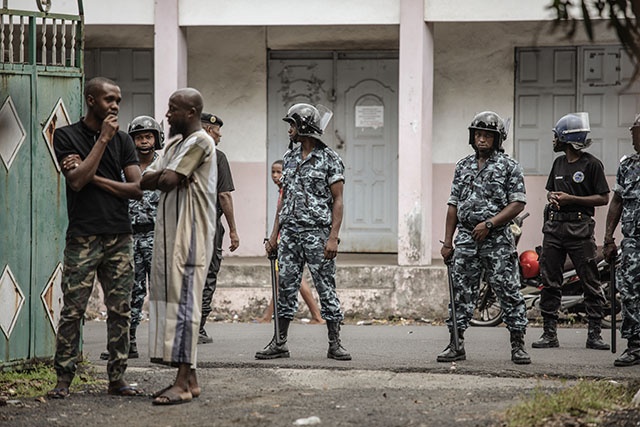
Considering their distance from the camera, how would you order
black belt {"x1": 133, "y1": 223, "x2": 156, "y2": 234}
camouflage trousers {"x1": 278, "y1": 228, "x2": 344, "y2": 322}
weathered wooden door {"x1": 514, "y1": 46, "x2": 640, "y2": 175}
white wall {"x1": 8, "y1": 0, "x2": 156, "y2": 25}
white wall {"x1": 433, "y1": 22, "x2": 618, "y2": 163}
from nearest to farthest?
camouflage trousers {"x1": 278, "y1": 228, "x2": 344, "y2": 322}, black belt {"x1": 133, "y1": 223, "x2": 156, "y2": 234}, white wall {"x1": 8, "y1": 0, "x2": 156, "y2": 25}, weathered wooden door {"x1": 514, "y1": 46, "x2": 640, "y2": 175}, white wall {"x1": 433, "y1": 22, "x2": 618, "y2": 163}

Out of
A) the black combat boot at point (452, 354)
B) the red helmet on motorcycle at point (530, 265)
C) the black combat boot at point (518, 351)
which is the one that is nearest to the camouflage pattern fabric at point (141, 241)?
the black combat boot at point (452, 354)

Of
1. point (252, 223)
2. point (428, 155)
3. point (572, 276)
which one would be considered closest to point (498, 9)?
point (428, 155)

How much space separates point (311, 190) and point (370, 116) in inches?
234

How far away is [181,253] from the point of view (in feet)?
23.0

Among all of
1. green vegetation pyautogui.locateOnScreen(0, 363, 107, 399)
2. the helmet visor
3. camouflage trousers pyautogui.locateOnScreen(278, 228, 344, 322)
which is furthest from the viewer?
the helmet visor

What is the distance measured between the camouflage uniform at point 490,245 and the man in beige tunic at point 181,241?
275 centimetres

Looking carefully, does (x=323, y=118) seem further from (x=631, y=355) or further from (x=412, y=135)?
(x=412, y=135)

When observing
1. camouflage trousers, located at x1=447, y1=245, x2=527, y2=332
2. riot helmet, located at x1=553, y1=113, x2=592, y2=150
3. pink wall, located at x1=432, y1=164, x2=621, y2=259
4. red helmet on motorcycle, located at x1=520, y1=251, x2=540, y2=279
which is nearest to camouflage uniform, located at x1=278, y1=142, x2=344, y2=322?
camouflage trousers, located at x1=447, y1=245, x2=527, y2=332

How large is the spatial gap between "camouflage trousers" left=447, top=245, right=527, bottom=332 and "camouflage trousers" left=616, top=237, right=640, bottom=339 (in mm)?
898

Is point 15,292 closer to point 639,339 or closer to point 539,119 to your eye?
point 639,339

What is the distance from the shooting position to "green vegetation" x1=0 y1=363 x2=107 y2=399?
7.59m

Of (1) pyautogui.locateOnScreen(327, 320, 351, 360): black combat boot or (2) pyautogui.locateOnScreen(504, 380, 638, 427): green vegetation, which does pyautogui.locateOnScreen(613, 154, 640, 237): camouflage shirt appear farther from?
(1) pyautogui.locateOnScreen(327, 320, 351, 360): black combat boot

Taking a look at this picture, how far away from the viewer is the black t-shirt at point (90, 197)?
7199 mm

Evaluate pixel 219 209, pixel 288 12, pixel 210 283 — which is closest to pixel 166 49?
pixel 288 12
